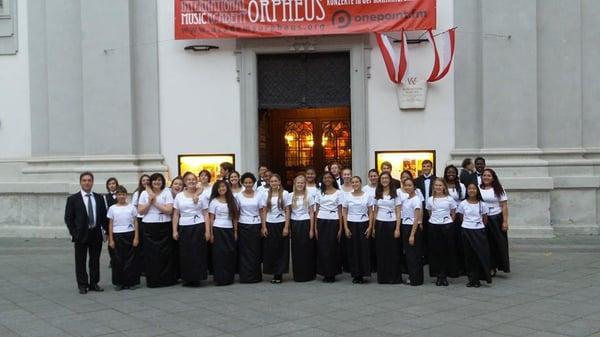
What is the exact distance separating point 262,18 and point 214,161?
3.46 metres

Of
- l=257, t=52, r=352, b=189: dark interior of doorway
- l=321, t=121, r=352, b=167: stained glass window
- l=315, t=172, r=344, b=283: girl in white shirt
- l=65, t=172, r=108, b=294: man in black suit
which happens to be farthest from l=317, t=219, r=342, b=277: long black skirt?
l=321, t=121, r=352, b=167: stained glass window

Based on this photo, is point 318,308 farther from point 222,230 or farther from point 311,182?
point 311,182

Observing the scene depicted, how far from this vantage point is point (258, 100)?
1439 centimetres

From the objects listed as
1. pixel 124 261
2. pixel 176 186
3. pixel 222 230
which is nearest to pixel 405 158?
pixel 222 230

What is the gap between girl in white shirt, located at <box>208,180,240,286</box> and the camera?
9398 millimetres

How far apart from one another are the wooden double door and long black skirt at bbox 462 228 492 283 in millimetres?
7443

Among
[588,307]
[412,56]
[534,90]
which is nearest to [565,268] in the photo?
[588,307]

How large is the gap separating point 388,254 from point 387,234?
0.30 metres

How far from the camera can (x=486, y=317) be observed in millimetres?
7195

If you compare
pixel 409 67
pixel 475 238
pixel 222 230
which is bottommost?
pixel 475 238

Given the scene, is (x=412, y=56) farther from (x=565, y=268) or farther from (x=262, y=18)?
(x=565, y=268)

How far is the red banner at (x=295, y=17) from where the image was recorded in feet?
43.9

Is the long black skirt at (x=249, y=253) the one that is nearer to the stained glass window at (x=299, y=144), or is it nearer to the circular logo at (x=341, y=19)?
the circular logo at (x=341, y=19)

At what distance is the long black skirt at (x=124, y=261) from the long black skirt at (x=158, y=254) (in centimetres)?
21
